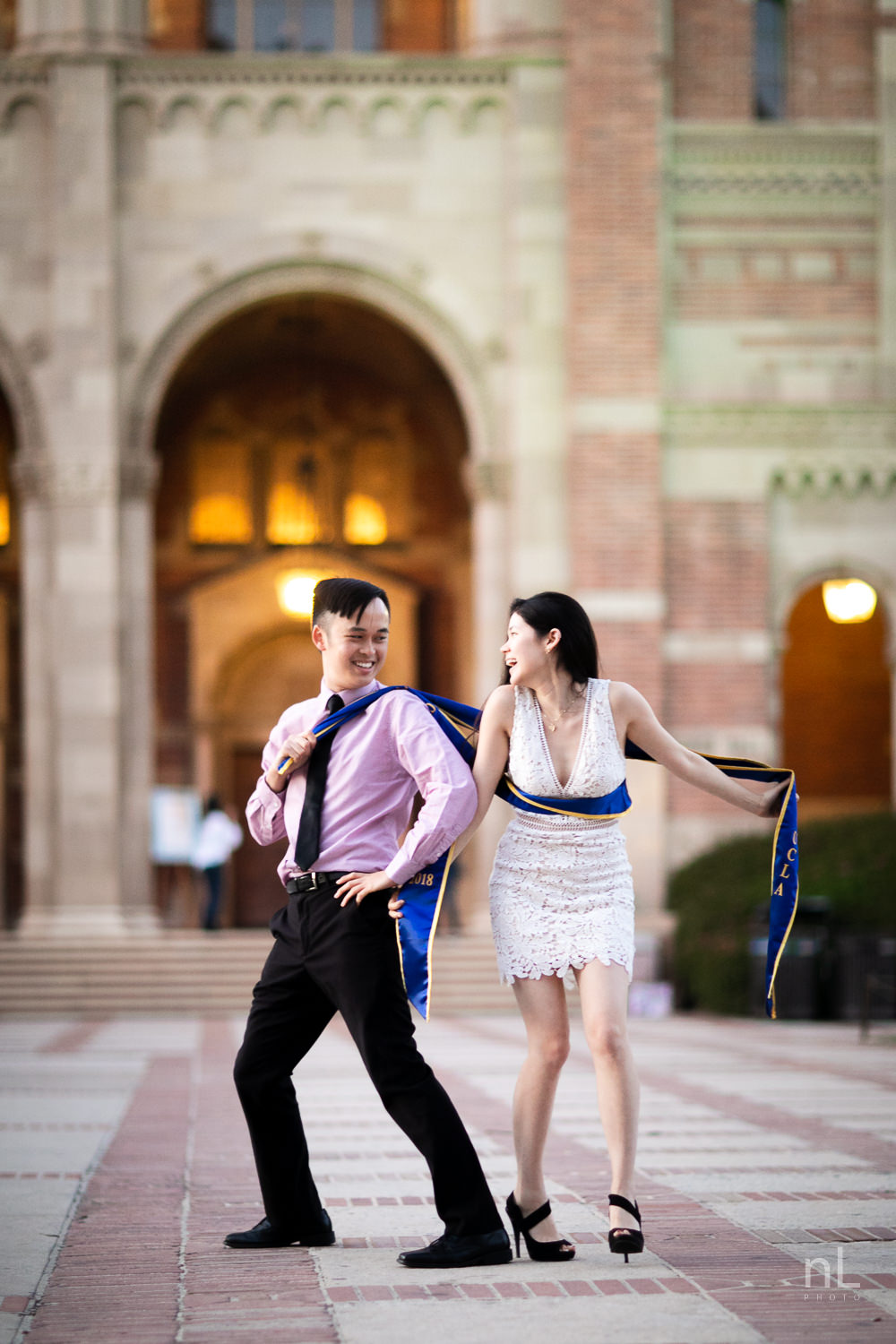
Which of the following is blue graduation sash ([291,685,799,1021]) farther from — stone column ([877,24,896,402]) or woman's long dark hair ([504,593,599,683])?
stone column ([877,24,896,402])

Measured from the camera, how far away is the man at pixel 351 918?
4.95 m

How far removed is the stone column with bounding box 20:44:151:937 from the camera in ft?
70.8

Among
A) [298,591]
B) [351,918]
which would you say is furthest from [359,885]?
[298,591]

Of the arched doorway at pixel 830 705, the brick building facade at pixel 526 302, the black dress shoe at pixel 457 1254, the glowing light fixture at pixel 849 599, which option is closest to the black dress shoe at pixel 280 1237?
the black dress shoe at pixel 457 1254

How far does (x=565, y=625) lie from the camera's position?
206 inches

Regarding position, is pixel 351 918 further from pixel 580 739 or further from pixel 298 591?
pixel 298 591

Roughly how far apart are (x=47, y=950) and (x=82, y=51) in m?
10.9

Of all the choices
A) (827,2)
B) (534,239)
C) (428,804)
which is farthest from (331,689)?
(827,2)

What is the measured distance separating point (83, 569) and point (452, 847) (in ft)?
56.7

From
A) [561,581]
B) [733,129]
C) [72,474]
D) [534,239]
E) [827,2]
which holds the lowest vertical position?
[561,581]

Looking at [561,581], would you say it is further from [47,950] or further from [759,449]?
[47,950]

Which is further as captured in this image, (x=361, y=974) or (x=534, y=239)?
(x=534, y=239)

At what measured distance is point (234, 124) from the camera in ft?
73.2

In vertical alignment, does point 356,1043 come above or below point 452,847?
below
